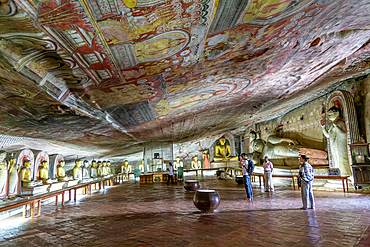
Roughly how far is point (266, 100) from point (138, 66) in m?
6.48

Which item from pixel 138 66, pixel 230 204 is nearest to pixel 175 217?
pixel 230 204

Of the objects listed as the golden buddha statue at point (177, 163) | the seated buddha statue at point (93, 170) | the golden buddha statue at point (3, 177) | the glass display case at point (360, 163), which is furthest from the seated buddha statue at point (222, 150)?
the golden buddha statue at point (3, 177)

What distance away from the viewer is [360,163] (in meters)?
6.90

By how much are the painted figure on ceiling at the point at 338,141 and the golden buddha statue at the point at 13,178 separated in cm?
1075

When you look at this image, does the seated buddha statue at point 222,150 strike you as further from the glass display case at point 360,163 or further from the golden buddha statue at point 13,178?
the golden buddha statue at point 13,178

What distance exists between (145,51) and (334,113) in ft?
26.1

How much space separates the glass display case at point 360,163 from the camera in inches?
264

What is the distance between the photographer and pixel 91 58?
263 cm

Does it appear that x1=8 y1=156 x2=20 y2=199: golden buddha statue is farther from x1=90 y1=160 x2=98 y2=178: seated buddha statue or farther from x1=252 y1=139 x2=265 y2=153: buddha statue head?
x1=252 y1=139 x2=265 y2=153: buddha statue head

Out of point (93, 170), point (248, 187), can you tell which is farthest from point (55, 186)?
point (248, 187)

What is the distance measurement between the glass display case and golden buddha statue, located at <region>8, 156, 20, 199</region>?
34.3 ft

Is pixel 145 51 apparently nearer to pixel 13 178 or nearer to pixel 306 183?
pixel 306 183

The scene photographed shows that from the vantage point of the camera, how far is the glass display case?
22.0ft

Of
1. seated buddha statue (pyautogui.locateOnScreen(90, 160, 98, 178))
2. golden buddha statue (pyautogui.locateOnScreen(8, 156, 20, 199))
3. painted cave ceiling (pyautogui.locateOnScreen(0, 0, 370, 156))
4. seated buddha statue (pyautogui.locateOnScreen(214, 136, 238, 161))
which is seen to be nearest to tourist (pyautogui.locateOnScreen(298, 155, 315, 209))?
painted cave ceiling (pyautogui.locateOnScreen(0, 0, 370, 156))
